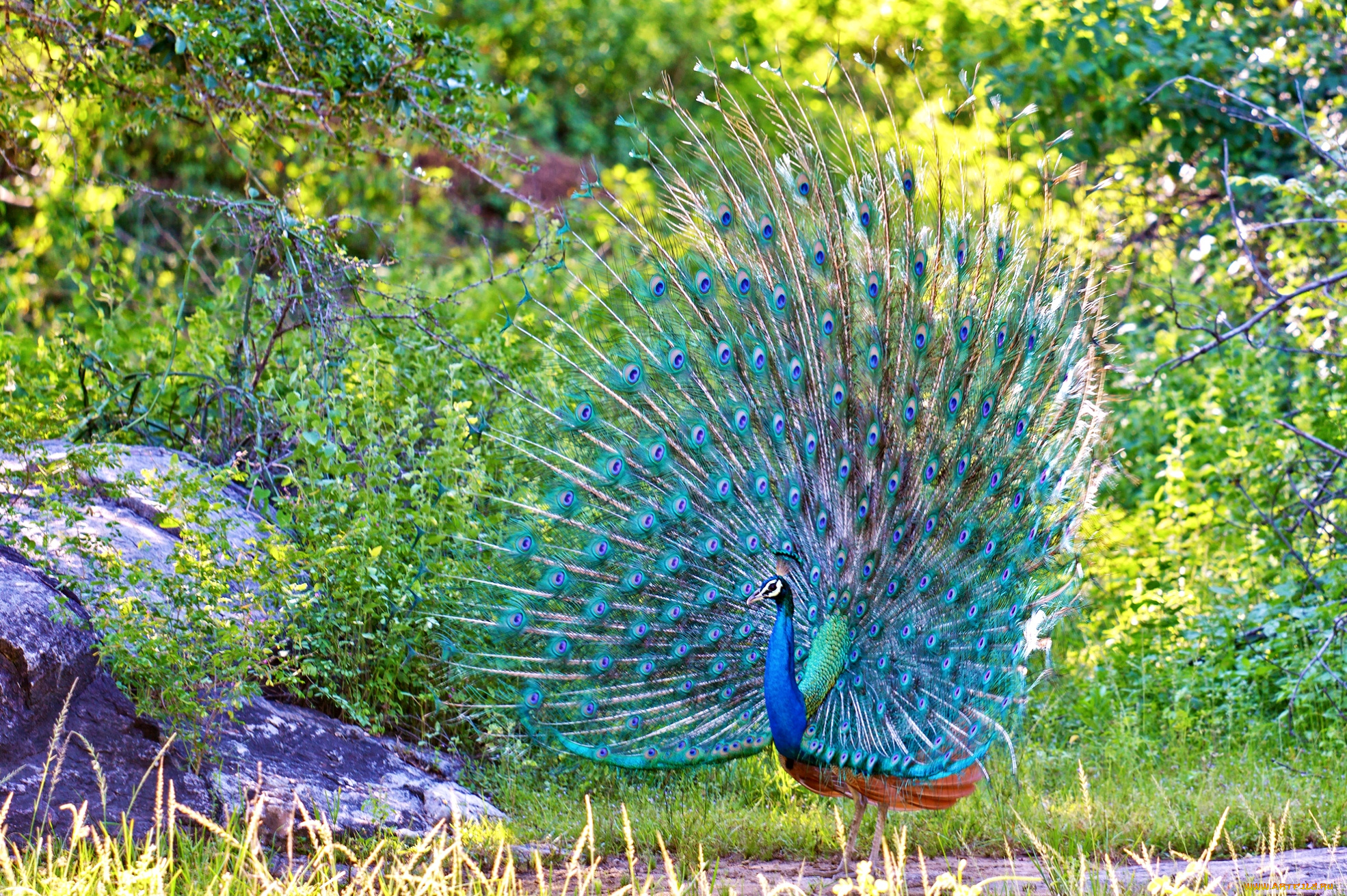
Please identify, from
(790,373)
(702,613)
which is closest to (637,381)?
(790,373)

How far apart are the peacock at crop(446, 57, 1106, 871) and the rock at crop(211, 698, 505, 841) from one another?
50cm

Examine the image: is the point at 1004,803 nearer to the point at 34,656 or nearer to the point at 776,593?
the point at 776,593

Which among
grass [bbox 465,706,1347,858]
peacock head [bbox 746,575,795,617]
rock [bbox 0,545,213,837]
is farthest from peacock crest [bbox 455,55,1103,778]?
rock [bbox 0,545,213,837]

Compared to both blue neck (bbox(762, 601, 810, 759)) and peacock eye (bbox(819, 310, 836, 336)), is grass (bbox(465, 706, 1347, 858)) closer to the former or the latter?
blue neck (bbox(762, 601, 810, 759))

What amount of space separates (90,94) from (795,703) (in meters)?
4.43

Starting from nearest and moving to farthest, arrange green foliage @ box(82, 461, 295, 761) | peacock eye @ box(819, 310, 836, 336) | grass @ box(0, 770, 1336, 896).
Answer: grass @ box(0, 770, 1336, 896), green foliage @ box(82, 461, 295, 761), peacock eye @ box(819, 310, 836, 336)

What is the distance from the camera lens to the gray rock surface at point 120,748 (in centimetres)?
446

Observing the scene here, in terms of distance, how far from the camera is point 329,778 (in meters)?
5.07

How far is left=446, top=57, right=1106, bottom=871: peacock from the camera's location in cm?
503

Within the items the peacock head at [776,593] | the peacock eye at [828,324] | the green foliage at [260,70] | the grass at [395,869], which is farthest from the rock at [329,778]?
the green foliage at [260,70]

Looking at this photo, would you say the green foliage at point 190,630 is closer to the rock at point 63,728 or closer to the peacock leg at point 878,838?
the rock at point 63,728

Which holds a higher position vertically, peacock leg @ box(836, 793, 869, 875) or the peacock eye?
the peacock eye

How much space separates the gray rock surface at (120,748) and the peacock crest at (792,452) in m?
0.59

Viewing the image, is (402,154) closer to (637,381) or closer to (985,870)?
(637,381)
